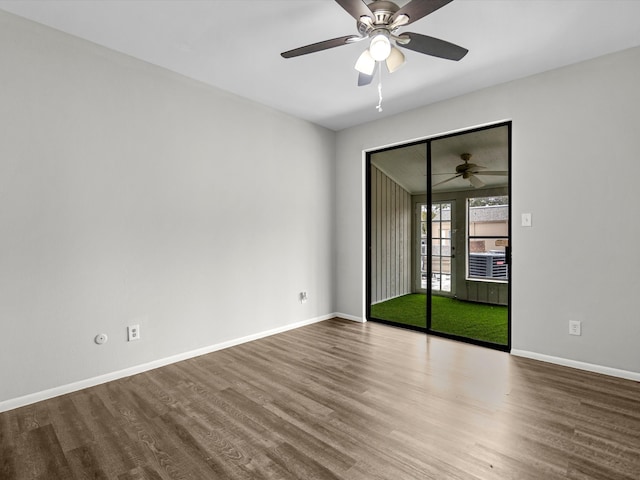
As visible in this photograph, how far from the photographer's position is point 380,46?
2045mm

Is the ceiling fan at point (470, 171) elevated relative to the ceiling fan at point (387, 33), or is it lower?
lower

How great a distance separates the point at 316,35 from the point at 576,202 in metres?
2.66

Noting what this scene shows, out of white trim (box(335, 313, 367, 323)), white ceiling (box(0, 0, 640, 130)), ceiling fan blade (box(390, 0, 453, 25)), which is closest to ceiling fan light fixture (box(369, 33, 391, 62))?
ceiling fan blade (box(390, 0, 453, 25))

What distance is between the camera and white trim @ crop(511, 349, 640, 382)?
2.75 meters

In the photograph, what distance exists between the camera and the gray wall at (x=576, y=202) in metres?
2.78

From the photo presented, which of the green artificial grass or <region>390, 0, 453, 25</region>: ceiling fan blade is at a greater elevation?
<region>390, 0, 453, 25</region>: ceiling fan blade

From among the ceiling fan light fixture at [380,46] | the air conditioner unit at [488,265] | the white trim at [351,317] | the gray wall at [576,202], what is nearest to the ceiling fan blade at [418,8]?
the ceiling fan light fixture at [380,46]

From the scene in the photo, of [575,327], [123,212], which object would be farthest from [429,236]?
[123,212]

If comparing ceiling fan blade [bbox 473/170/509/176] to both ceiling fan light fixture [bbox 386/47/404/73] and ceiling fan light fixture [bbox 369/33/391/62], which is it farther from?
ceiling fan light fixture [bbox 369/33/391/62]

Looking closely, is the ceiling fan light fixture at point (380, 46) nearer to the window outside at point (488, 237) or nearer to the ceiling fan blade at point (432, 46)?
the ceiling fan blade at point (432, 46)

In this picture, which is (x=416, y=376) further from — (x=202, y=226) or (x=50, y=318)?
(x=50, y=318)

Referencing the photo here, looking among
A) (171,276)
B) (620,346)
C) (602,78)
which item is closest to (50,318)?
(171,276)

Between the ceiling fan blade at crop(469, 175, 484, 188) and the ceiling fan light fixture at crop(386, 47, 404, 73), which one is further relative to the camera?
the ceiling fan blade at crop(469, 175, 484, 188)

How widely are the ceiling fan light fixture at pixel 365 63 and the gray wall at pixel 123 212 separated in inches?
70.8
